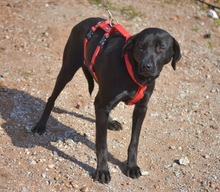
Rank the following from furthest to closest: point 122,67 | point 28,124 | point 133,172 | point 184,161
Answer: point 28,124
point 184,161
point 133,172
point 122,67

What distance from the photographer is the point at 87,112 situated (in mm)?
5633

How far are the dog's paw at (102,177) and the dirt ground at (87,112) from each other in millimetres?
47

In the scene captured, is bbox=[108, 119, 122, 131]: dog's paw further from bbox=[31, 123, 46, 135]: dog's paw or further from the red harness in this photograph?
the red harness

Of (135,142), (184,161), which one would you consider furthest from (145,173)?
(184,161)

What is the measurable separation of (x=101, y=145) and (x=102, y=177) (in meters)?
0.30

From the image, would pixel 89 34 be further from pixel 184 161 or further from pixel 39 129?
pixel 184 161

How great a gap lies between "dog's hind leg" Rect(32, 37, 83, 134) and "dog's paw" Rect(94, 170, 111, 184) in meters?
1.00

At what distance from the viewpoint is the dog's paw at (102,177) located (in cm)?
438

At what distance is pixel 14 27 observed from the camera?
7387mm

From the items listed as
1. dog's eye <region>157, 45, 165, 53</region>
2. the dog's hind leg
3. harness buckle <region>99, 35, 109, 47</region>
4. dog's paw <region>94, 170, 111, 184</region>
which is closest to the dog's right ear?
dog's eye <region>157, 45, 165, 53</region>

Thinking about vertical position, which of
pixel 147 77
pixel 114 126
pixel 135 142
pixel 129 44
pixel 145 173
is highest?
pixel 129 44

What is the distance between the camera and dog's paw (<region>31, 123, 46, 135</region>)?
5.10 metres

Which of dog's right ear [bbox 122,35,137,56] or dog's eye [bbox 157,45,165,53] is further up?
dog's eye [bbox 157,45,165,53]

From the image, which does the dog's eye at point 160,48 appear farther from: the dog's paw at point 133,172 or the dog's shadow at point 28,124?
the dog's shadow at point 28,124
